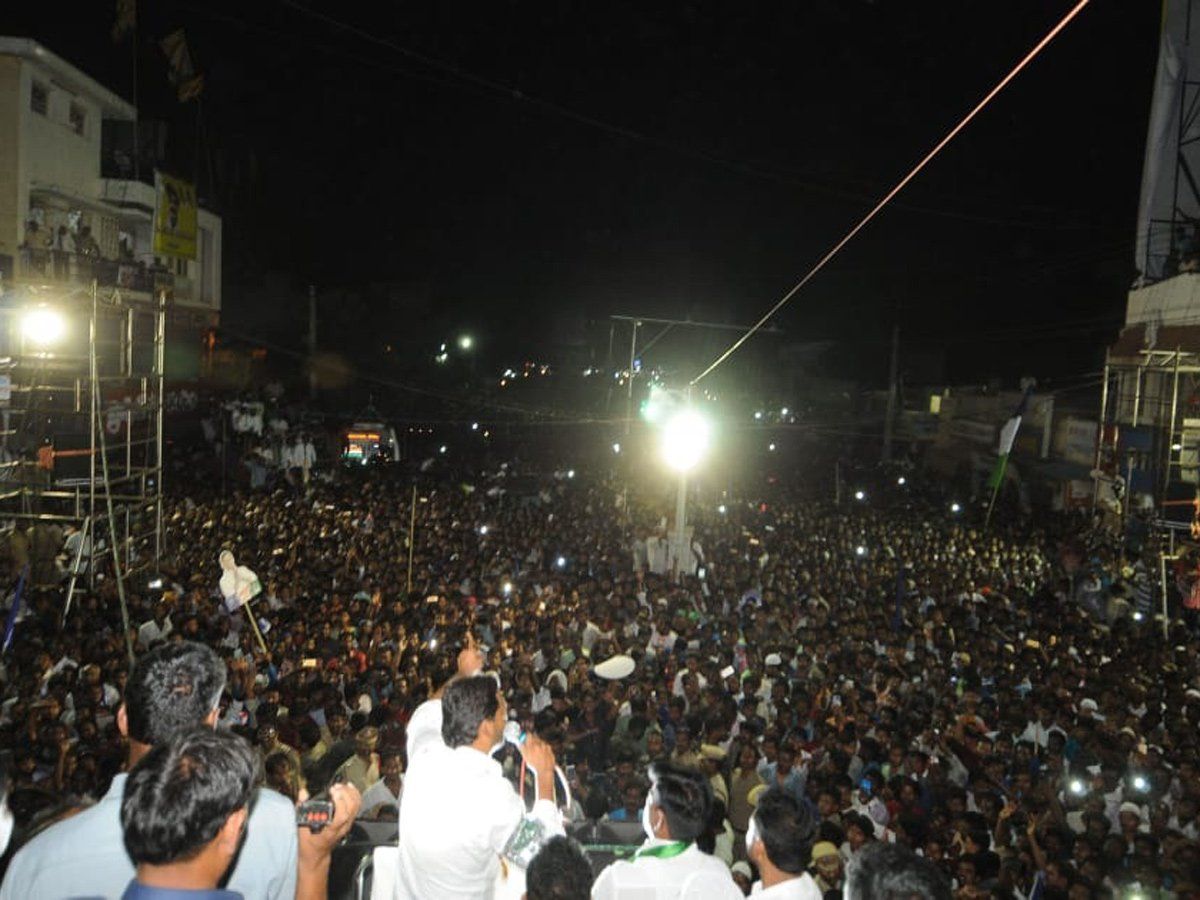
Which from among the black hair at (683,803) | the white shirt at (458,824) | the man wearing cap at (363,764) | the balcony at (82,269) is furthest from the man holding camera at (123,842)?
the balcony at (82,269)

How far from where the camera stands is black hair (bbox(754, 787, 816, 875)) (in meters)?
2.89

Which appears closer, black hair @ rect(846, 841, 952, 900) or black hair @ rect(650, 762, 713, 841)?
black hair @ rect(846, 841, 952, 900)

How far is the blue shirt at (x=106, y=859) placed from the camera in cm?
199

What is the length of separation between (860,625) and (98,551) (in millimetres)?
8470

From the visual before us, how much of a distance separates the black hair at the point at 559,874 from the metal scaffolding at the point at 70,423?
681cm

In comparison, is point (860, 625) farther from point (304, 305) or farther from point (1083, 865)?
point (304, 305)

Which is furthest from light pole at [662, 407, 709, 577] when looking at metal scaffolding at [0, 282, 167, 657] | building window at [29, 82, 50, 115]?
building window at [29, 82, 50, 115]

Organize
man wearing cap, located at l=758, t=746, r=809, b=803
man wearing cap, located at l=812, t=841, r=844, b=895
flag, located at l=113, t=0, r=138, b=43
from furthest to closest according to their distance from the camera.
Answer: flag, located at l=113, t=0, r=138, b=43, man wearing cap, located at l=758, t=746, r=809, b=803, man wearing cap, located at l=812, t=841, r=844, b=895

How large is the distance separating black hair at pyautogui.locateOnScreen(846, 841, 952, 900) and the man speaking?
0.91 meters

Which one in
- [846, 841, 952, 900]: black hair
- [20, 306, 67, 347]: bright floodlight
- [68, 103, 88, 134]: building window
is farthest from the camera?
[68, 103, 88, 134]: building window

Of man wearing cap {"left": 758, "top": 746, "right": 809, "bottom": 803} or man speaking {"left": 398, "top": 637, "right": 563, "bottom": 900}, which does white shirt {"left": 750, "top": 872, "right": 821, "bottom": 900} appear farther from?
man wearing cap {"left": 758, "top": 746, "right": 809, "bottom": 803}

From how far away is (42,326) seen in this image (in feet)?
29.8

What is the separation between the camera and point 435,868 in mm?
2734

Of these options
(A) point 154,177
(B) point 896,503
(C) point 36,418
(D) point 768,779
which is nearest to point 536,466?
(B) point 896,503
